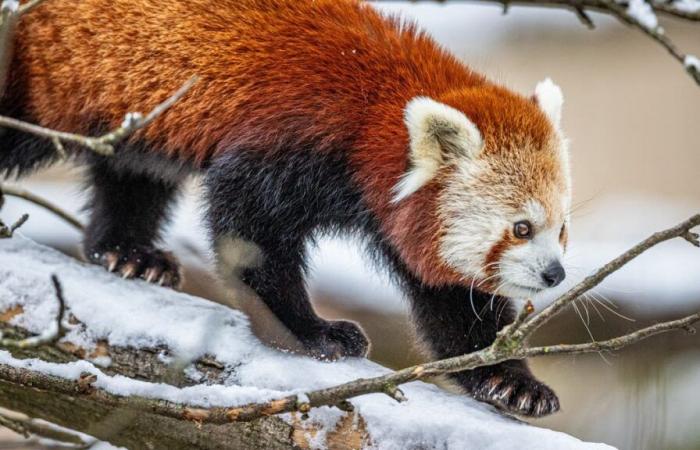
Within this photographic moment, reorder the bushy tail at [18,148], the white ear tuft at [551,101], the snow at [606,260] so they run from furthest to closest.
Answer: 1. the snow at [606,260]
2. the bushy tail at [18,148]
3. the white ear tuft at [551,101]

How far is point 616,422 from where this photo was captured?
3.07 meters

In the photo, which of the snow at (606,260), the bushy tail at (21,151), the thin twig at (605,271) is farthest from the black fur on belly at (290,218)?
the snow at (606,260)

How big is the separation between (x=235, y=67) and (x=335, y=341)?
925 millimetres

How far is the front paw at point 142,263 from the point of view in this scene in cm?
330

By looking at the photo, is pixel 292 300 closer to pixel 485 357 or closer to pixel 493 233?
pixel 493 233

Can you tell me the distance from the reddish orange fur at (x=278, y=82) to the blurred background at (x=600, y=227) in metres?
0.29

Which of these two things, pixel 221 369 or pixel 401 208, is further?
pixel 401 208

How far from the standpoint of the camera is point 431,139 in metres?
2.77

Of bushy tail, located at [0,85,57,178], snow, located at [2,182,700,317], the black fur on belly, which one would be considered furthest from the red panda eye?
bushy tail, located at [0,85,57,178]

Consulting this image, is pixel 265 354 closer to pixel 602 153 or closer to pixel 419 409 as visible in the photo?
pixel 419 409

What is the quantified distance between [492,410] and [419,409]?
330 millimetres

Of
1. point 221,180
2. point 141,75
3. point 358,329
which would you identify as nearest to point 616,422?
point 358,329

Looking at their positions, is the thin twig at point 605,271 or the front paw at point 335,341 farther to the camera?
the front paw at point 335,341

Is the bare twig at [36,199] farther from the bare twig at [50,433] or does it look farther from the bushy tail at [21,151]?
the bare twig at [50,433]
